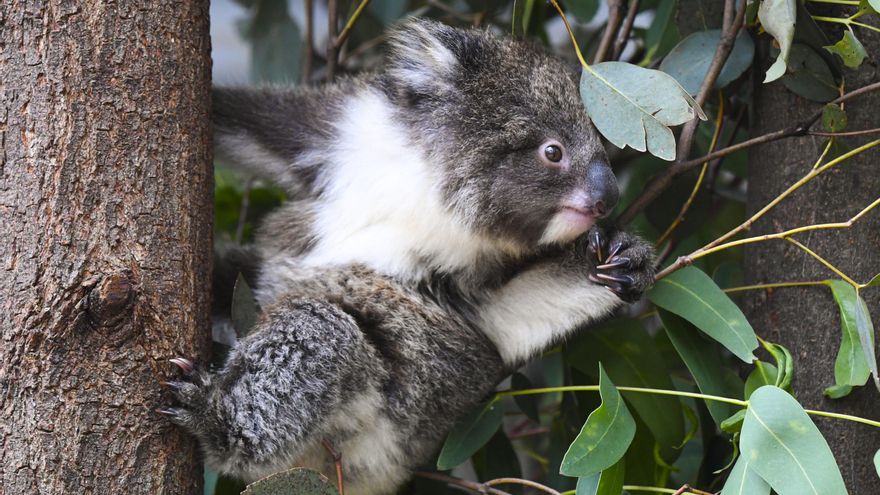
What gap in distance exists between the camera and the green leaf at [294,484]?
1781 mm


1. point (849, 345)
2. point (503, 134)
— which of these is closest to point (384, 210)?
point (503, 134)

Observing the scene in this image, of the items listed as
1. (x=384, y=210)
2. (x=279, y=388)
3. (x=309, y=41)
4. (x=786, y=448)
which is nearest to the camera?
(x=786, y=448)

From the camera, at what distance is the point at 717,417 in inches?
81.4

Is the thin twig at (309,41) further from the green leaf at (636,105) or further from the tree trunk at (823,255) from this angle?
the tree trunk at (823,255)

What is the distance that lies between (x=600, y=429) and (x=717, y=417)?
1.14 feet

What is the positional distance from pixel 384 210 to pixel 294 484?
0.83 meters

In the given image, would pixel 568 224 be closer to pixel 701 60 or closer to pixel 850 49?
pixel 701 60

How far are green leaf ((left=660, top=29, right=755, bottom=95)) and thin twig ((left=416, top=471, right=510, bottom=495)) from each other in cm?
112

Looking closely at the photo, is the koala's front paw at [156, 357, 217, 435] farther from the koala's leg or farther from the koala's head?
the koala's head

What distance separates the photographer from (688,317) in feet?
6.97

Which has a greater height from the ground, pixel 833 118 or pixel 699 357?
pixel 833 118

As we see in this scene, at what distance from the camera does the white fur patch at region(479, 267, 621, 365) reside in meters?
2.33

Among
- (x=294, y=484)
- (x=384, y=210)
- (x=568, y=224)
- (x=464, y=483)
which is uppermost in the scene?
(x=568, y=224)

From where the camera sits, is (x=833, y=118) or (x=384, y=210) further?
(x=384, y=210)
